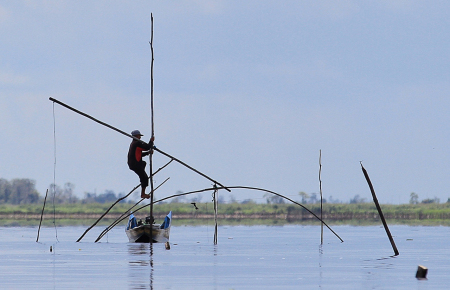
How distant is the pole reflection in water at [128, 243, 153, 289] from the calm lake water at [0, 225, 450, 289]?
0.04ft

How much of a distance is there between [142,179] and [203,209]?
39.4 meters

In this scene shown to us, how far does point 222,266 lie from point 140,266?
1.63 metres

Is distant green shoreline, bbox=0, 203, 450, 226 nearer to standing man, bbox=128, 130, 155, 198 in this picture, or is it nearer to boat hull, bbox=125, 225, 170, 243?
boat hull, bbox=125, 225, 170, 243

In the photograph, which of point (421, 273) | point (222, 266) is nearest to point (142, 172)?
point (222, 266)

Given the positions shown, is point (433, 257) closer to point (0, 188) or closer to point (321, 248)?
point (321, 248)

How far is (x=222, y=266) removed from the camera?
53.1 feet

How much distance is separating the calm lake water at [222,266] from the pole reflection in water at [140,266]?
0.04ft

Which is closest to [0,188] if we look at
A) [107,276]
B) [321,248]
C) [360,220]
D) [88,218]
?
[88,218]

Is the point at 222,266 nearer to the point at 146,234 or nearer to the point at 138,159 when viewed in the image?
the point at 138,159

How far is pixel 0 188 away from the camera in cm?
9950

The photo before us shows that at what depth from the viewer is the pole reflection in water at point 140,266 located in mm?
12914

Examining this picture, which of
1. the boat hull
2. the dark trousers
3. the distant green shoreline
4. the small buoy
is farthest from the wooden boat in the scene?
the distant green shoreline

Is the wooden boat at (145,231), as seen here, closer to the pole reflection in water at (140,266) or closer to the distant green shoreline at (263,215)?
the pole reflection in water at (140,266)

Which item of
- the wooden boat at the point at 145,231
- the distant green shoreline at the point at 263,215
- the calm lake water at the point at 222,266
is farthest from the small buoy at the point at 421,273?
the distant green shoreline at the point at 263,215
